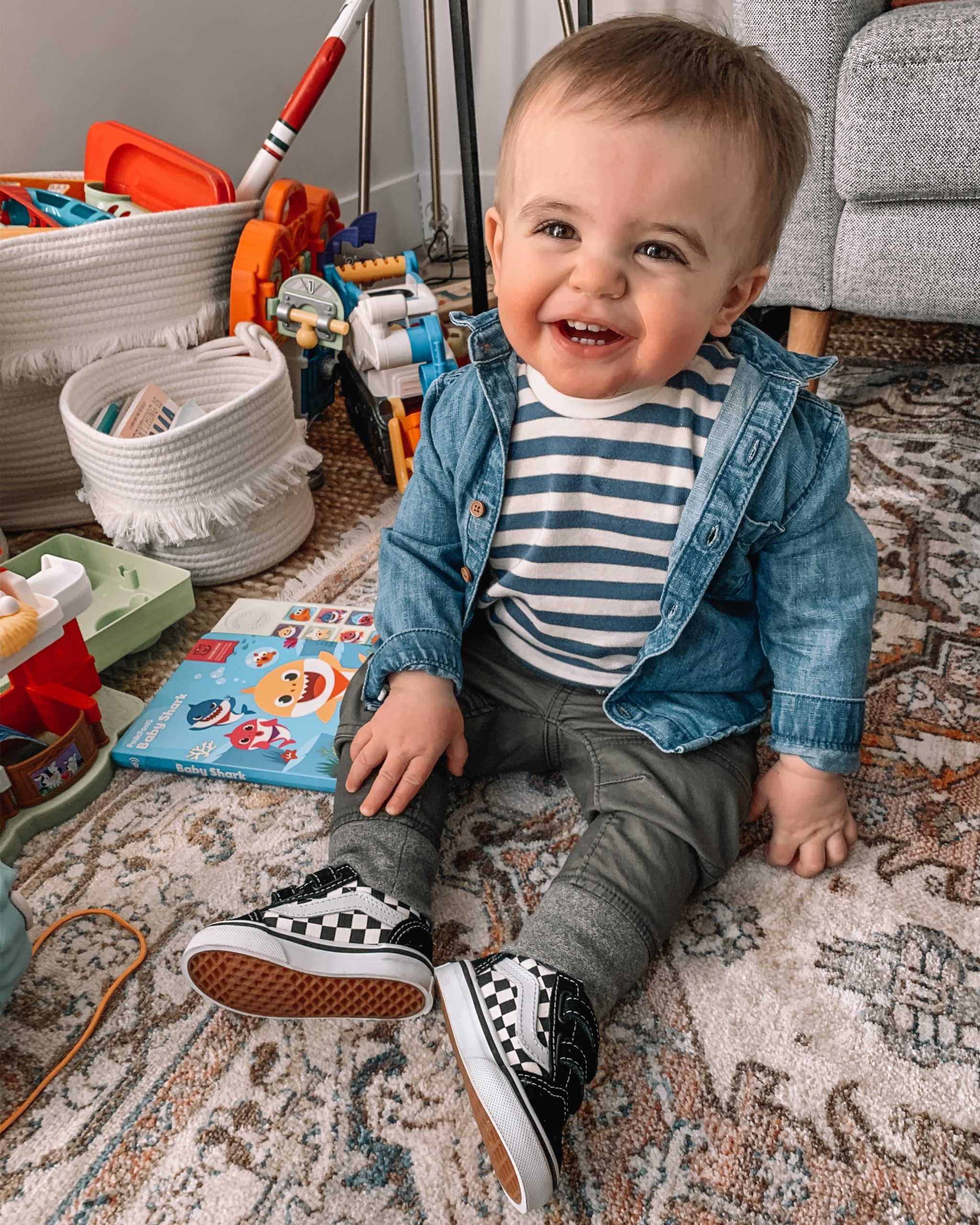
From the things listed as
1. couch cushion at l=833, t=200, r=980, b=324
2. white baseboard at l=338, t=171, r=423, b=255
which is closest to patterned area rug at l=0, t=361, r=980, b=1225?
couch cushion at l=833, t=200, r=980, b=324

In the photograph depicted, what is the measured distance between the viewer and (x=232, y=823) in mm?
796

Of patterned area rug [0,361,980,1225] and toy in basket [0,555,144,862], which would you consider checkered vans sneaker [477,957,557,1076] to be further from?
toy in basket [0,555,144,862]

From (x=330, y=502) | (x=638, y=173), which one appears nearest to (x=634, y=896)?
(x=638, y=173)

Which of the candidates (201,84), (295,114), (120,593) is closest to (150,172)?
(295,114)

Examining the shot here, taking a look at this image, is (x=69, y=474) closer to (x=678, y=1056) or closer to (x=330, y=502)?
(x=330, y=502)

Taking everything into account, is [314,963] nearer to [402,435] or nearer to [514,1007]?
[514,1007]

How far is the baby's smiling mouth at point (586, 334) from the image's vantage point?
612 millimetres

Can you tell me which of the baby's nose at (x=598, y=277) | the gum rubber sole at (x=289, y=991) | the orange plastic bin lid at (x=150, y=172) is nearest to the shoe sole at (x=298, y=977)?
the gum rubber sole at (x=289, y=991)

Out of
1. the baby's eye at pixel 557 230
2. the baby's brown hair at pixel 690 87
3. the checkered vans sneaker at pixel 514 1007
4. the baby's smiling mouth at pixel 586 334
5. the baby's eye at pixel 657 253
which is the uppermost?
the baby's brown hair at pixel 690 87

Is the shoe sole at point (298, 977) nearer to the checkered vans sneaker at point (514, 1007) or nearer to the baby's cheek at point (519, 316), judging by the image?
the checkered vans sneaker at point (514, 1007)

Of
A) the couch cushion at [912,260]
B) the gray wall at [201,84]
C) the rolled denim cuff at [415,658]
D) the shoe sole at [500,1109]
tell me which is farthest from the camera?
the gray wall at [201,84]

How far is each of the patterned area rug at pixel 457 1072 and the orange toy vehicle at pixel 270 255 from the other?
2.09ft

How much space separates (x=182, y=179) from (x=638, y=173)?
894 millimetres

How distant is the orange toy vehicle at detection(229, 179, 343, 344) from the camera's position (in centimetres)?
119
